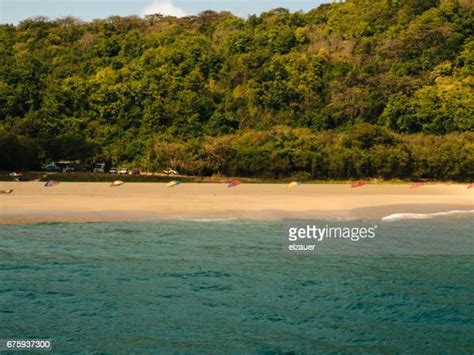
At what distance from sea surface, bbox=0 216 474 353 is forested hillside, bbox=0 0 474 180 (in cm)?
3376

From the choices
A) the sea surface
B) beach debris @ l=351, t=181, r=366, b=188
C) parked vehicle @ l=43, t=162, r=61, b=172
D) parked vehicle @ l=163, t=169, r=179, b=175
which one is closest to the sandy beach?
beach debris @ l=351, t=181, r=366, b=188

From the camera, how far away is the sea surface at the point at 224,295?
448 inches

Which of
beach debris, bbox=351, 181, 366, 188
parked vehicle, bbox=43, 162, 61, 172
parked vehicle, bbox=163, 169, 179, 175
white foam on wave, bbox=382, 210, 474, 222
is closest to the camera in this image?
white foam on wave, bbox=382, 210, 474, 222

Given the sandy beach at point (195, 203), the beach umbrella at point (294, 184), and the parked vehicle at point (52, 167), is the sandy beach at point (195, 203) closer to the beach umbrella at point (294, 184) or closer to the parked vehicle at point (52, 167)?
the beach umbrella at point (294, 184)

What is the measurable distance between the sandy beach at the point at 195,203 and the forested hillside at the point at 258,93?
1156 centimetres

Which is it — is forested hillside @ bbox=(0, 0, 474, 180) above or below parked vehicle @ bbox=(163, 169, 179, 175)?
above

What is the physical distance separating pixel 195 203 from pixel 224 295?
1753 cm

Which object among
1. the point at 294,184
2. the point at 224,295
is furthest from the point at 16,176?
the point at 224,295

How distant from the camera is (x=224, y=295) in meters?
14.3

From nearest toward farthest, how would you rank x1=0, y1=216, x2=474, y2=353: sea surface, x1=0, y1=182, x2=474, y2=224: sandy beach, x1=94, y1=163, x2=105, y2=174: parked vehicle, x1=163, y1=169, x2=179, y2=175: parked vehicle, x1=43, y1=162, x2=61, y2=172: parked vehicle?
x1=0, y1=216, x2=474, y2=353: sea surface, x1=0, y1=182, x2=474, y2=224: sandy beach, x1=43, y1=162, x2=61, y2=172: parked vehicle, x1=163, y1=169, x2=179, y2=175: parked vehicle, x1=94, y1=163, x2=105, y2=174: parked vehicle

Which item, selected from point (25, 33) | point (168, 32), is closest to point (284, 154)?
point (168, 32)

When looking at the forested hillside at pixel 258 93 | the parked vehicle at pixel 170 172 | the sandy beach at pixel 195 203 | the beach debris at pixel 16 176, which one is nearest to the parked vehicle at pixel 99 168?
the forested hillside at pixel 258 93

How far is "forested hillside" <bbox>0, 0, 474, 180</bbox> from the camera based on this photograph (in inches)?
2152

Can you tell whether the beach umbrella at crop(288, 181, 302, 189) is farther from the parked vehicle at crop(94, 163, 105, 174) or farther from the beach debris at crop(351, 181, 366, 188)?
the parked vehicle at crop(94, 163, 105, 174)
